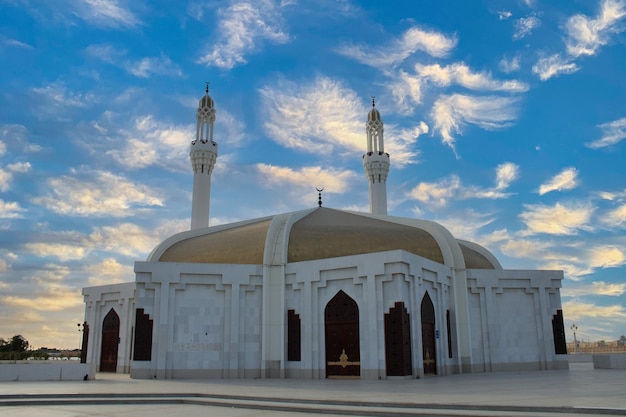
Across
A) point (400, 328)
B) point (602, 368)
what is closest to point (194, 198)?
point (400, 328)

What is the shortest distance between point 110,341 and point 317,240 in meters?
15.6

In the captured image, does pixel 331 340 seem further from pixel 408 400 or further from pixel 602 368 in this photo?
pixel 602 368

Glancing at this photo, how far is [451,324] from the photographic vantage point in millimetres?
31203

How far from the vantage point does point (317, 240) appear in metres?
30.1

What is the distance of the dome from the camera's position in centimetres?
2977

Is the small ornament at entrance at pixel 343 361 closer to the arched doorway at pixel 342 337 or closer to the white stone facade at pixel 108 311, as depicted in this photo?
the arched doorway at pixel 342 337

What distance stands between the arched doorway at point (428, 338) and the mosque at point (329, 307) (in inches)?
2.0

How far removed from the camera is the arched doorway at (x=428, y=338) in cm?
2783

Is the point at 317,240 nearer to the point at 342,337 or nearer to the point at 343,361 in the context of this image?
the point at 342,337

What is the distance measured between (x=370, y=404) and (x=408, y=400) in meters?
0.96

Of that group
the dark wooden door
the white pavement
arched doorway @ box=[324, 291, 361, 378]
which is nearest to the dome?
arched doorway @ box=[324, 291, 361, 378]

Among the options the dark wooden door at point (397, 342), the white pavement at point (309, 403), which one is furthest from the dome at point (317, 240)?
the white pavement at point (309, 403)

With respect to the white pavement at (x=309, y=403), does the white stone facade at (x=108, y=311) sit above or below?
above

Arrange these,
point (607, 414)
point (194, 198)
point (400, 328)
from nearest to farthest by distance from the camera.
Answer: point (607, 414)
point (400, 328)
point (194, 198)
